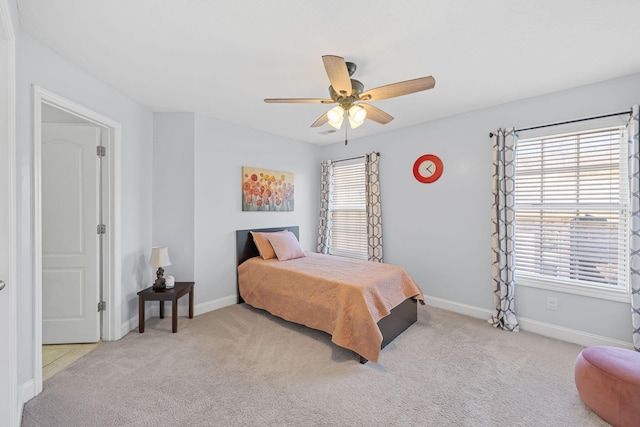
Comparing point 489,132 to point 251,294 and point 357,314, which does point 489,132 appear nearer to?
point 357,314

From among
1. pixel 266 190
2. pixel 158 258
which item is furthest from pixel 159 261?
pixel 266 190

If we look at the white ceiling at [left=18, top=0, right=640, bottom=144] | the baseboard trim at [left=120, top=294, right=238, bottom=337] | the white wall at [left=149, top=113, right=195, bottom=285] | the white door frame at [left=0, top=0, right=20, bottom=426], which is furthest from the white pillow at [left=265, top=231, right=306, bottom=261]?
Answer: the white door frame at [left=0, top=0, right=20, bottom=426]

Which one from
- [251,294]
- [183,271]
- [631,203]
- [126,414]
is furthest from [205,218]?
[631,203]

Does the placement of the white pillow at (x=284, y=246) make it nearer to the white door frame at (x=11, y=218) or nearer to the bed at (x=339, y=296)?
the bed at (x=339, y=296)

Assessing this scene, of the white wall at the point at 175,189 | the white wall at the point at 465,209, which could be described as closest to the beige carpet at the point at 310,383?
the white wall at the point at 465,209

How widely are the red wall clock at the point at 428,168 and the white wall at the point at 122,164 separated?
345 cm

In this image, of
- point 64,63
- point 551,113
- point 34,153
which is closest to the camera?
point 34,153

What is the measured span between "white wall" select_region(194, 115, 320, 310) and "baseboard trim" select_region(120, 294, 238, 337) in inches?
0.5

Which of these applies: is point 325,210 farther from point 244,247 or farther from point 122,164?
point 122,164

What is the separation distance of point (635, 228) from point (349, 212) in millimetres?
3231

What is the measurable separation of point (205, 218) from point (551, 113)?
13.2 feet

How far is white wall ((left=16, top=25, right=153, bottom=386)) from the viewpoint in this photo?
71.1 inches

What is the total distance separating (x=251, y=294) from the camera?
3.46 metres

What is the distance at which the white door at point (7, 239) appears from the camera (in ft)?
4.47
